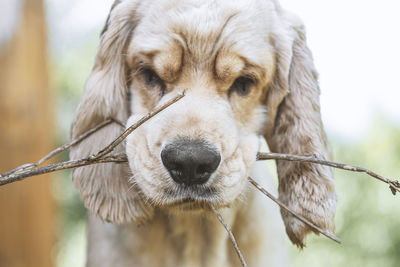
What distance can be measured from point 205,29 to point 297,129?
59 centimetres

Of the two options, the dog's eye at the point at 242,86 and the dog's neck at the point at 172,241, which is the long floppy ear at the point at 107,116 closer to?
the dog's neck at the point at 172,241

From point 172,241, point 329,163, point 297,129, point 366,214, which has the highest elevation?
point 329,163

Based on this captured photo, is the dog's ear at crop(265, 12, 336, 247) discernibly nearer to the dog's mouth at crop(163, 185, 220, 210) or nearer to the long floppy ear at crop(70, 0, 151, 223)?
the dog's mouth at crop(163, 185, 220, 210)

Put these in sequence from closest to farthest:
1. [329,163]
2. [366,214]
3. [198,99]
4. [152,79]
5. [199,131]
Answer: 1. [329,163]
2. [199,131]
3. [198,99]
4. [152,79]
5. [366,214]

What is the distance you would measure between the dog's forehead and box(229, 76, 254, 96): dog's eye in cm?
10

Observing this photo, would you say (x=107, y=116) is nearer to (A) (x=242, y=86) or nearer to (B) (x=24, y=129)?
(B) (x=24, y=129)

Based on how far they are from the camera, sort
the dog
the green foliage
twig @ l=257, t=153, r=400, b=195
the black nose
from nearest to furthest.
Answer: twig @ l=257, t=153, r=400, b=195 < the black nose < the dog < the green foliage

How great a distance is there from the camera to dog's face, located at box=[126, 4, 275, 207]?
1.76m

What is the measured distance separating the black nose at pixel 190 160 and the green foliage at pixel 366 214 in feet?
16.5

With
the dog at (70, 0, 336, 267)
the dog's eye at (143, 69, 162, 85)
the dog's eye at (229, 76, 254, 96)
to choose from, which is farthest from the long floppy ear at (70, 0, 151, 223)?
the dog's eye at (229, 76, 254, 96)

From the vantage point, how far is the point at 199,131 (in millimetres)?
1785

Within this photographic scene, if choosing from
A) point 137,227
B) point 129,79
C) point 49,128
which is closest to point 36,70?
point 49,128

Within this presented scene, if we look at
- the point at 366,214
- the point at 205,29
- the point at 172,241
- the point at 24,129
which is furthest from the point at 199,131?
the point at 366,214

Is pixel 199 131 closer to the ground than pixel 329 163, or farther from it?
farther from it
